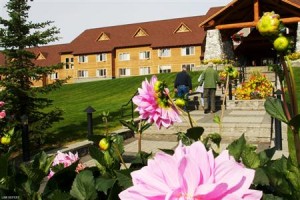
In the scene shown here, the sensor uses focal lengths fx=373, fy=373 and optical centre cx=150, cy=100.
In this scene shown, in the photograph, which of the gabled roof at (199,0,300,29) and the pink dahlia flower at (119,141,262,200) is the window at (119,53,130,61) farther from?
the pink dahlia flower at (119,141,262,200)

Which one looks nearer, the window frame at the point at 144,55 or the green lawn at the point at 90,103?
the green lawn at the point at 90,103

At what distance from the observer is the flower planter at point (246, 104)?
15016 mm

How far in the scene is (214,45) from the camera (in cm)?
3253

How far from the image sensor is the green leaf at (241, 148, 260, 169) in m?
1.21

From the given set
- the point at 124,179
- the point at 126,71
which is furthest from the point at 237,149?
the point at 126,71

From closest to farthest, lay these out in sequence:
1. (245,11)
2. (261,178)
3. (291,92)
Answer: (291,92), (261,178), (245,11)

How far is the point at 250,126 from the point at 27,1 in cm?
690

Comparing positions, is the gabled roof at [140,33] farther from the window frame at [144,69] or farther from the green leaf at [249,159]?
the green leaf at [249,159]

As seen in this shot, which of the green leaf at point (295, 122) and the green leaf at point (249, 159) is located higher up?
the green leaf at point (295, 122)

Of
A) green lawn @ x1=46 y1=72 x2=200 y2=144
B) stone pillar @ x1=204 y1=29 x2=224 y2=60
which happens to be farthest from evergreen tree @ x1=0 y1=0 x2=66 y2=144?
stone pillar @ x1=204 y1=29 x2=224 y2=60

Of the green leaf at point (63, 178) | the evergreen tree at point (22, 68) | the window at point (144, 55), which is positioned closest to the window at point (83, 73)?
the window at point (144, 55)

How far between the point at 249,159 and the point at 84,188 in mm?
542

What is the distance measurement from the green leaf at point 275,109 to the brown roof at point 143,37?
46.8 metres

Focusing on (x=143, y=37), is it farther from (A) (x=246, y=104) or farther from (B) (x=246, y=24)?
(A) (x=246, y=104)
